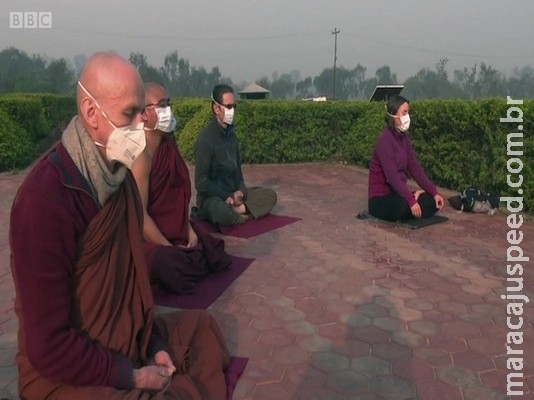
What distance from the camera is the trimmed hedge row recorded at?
748 centimetres

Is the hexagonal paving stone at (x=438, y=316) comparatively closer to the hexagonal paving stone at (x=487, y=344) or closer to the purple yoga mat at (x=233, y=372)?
the hexagonal paving stone at (x=487, y=344)

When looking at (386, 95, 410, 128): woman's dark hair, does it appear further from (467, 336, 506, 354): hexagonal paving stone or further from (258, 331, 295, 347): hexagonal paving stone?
(258, 331, 295, 347): hexagonal paving stone

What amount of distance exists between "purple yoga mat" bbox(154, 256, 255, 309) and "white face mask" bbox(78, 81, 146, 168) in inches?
79.4

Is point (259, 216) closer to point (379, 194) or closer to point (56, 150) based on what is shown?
point (379, 194)

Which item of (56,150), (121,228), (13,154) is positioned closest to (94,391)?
(121,228)

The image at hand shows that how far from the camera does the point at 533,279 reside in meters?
4.48

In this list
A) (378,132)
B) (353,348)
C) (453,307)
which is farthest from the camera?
(378,132)

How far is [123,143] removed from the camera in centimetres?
196

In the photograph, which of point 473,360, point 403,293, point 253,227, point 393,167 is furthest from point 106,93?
point 393,167

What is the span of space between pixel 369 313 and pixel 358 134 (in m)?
8.65

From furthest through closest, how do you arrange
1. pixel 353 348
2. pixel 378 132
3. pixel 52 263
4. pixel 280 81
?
pixel 280 81
pixel 378 132
pixel 353 348
pixel 52 263

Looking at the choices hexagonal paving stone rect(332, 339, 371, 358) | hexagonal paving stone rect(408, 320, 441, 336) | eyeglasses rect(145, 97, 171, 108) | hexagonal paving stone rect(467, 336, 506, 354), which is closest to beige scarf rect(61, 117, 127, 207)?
hexagonal paving stone rect(332, 339, 371, 358)

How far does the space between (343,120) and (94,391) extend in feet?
36.5

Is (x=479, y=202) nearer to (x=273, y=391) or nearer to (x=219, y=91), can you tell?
(x=219, y=91)
